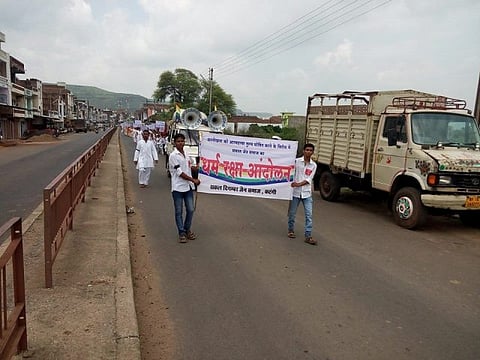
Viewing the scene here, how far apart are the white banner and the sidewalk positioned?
187cm

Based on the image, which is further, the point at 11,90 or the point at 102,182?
the point at 11,90

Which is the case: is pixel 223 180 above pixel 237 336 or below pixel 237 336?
above

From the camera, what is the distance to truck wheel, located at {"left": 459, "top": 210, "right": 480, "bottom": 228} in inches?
340

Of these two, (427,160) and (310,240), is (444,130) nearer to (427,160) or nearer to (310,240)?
(427,160)

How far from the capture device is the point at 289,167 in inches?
289

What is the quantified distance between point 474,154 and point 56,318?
766cm

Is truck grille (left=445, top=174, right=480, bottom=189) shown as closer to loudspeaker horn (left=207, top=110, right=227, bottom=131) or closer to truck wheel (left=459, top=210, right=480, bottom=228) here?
truck wheel (left=459, top=210, right=480, bottom=228)

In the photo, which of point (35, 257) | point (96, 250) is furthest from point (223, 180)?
point (35, 257)

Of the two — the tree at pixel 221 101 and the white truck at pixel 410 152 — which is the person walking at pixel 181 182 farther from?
the tree at pixel 221 101

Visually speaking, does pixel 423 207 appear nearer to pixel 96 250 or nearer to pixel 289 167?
pixel 289 167

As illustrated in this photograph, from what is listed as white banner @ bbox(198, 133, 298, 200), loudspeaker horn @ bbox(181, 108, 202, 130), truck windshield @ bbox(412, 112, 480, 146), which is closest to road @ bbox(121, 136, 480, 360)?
white banner @ bbox(198, 133, 298, 200)

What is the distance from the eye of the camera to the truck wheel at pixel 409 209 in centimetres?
787

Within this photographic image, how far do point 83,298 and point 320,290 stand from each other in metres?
2.61

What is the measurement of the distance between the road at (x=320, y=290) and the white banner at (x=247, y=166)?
30.5 inches
